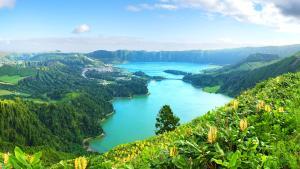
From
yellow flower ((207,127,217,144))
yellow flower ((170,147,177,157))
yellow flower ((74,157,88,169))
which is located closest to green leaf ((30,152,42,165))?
yellow flower ((74,157,88,169))

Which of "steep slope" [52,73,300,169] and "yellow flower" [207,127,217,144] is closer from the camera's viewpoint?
"steep slope" [52,73,300,169]

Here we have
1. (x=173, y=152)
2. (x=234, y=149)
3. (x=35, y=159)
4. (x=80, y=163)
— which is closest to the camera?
(x=35, y=159)

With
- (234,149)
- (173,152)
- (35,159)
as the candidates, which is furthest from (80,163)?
(234,149)

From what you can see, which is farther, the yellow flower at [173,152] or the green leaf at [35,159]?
the yellow flower at [173,152]

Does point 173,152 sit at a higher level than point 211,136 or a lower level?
lower

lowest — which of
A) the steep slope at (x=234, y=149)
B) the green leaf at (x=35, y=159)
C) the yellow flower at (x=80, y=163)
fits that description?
the steep slope at (x=234, y=149)

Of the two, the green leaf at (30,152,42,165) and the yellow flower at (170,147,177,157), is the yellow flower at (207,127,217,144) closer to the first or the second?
the yellow flower at (170,147,177,157)

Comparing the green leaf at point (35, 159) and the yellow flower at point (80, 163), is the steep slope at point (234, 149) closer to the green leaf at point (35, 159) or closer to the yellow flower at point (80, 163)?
the yellow flower at point (80, 163)

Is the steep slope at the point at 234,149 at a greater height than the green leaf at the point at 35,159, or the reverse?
the green leaf at the point at 35,159

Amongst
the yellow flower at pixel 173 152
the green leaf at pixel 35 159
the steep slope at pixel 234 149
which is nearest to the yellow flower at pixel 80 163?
the steep slope at pixel 234 149

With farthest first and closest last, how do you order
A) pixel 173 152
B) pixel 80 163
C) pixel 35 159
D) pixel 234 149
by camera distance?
pixel 234 149, pixel 173 152, pixel 80 163, pixel 35 159

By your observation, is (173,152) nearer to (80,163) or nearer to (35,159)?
(80,163)

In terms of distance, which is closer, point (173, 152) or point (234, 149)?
point (173, 152)
